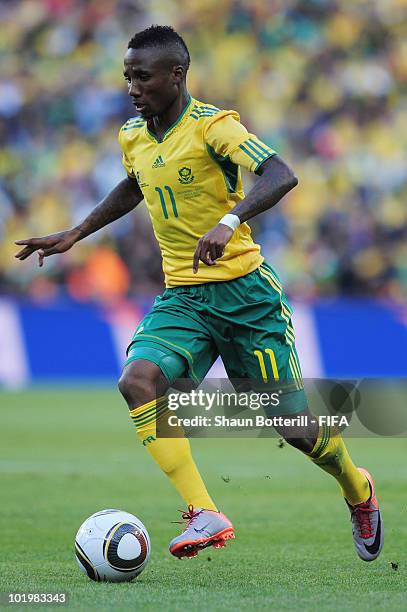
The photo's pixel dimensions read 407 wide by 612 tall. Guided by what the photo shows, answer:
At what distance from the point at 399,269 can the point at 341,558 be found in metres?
12.3

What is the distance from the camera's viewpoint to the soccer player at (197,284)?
515cm

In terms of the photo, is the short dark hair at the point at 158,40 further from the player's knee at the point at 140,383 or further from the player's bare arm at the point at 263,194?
the player's knee at the point at 140,383

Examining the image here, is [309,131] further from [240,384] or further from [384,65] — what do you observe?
[240,384]

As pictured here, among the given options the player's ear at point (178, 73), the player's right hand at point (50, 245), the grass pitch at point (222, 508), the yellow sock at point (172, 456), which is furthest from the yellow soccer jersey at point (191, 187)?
the grass pitch at point (222, 508)

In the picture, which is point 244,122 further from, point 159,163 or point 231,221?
point 231,221

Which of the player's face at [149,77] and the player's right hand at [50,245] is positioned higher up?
the player's face at [149,77]

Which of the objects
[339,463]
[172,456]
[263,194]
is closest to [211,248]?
[263,194]

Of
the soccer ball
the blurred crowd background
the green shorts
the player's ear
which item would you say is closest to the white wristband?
the green shorts

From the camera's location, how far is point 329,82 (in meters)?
18.7

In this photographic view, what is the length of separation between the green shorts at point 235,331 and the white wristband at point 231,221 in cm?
60

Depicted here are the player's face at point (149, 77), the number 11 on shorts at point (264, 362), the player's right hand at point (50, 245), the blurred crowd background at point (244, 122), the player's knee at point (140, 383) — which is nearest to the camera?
the player's knee at point (140, 383)

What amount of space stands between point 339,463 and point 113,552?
51.2 inches

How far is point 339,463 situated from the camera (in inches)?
219

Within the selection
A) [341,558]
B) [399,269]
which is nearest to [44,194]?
[399,269]
